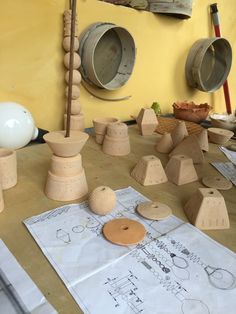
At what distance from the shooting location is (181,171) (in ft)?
1.88

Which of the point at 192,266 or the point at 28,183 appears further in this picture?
the point at 28,183

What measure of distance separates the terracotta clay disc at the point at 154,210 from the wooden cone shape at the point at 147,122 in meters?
0.48

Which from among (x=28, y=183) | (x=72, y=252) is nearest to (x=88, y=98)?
(x=28, y=183)

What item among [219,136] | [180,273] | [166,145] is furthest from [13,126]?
[219,136]

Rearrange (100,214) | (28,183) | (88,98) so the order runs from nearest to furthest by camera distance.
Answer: (100,214), (28,183), (88,98)

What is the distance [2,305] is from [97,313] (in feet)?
0.34

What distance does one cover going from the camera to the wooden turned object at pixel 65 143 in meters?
0.45

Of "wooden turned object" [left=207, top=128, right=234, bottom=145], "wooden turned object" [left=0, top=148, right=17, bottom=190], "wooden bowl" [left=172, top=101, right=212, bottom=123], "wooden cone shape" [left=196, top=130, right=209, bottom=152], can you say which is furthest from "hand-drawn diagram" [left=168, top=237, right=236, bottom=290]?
"wooden bowl" [left=172, top=101, right=212, bottom=123]

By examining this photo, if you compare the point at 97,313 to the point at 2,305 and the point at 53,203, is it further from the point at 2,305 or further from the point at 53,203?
the point at 53,203

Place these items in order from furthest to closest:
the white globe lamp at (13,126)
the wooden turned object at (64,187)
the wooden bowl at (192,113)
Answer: the wooden bowl at (192,113)
the white globe lamp at (13,126)
the wooden turned object at (64,187)

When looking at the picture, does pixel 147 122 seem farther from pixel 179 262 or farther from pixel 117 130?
pixel 179 262

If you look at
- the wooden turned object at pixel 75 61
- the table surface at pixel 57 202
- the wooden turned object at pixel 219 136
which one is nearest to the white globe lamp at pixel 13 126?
the table surface at pixel 57 202

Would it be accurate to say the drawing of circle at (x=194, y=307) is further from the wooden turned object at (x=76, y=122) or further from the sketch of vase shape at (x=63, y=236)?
the wooden turned object at (x=76, y=122)

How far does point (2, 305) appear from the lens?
28cm
